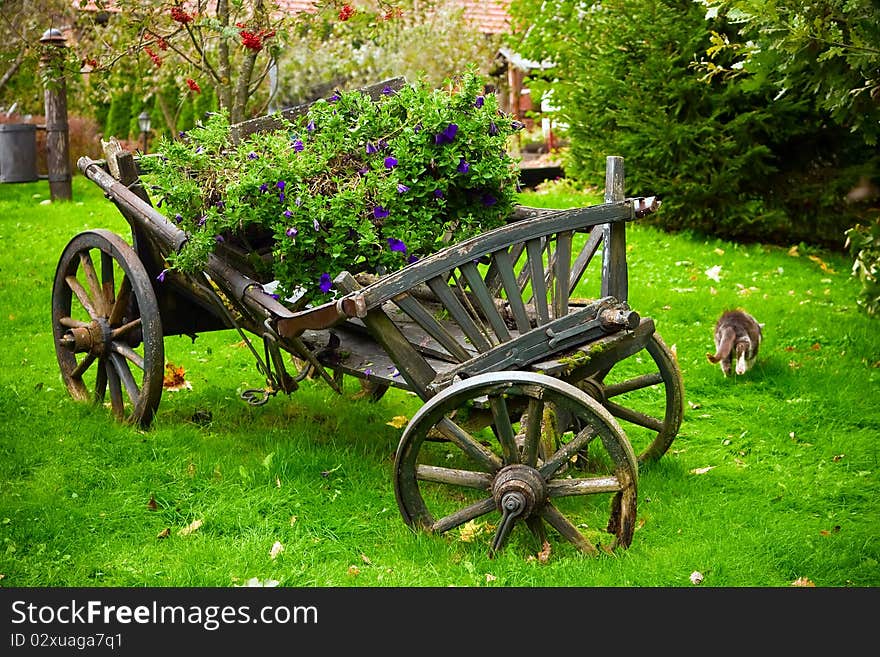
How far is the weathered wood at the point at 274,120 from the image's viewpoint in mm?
4855

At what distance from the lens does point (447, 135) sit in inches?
165

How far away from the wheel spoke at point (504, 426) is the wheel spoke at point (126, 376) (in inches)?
84.7

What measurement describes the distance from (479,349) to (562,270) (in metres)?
0.44

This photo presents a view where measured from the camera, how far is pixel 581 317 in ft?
12.7

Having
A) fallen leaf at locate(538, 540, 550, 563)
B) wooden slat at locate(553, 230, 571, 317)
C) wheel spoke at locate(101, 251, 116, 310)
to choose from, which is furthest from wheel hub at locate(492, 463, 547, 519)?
wheel spoke at locate(101, 251, 116, 310)

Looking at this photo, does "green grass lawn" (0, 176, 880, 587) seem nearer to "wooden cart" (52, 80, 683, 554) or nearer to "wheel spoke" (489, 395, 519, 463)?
"wooden cart" (52, 80, 683, 554)

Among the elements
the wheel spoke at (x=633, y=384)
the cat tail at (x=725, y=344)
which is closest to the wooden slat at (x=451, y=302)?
the wheel spoke at (x=633, y=384)

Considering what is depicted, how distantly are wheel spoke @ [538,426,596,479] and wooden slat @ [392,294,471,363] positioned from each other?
0.54m

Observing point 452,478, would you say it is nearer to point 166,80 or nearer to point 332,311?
point 332,311

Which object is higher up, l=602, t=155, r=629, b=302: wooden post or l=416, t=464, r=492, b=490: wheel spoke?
l=602, t=155, r=629, b=302: wooden post

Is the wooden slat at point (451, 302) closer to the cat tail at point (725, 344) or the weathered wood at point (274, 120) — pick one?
Answer: the weathered wood at point (274, 120)

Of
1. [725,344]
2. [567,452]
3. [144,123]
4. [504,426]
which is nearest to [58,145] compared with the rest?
[144,123]

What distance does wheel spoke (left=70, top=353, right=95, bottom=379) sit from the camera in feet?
17.7
